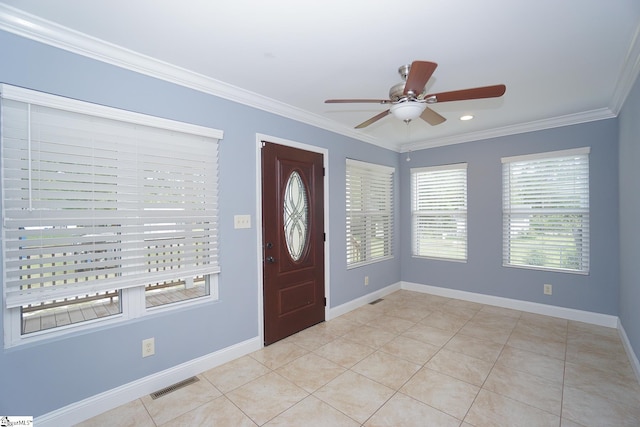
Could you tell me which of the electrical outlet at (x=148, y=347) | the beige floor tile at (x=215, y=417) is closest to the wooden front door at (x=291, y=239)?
the beige floor tile at (x=215, y=417)

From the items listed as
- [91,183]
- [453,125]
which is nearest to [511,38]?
[453,125]

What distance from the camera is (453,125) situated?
12.9ft

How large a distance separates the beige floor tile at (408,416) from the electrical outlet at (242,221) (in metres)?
1.87

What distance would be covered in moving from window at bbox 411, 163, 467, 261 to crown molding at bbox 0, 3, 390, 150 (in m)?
2.68

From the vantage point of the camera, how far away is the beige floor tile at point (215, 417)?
1923mm

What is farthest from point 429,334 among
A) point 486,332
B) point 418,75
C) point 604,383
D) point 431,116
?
point 418,75

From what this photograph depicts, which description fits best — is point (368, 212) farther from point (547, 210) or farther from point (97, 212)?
point (97, 212)

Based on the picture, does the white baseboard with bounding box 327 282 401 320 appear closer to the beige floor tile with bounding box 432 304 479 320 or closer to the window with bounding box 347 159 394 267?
the window with bounding box 347 159 394 267

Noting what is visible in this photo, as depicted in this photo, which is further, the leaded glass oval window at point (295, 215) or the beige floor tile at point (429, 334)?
the leaded glass oval window at point (295, 215)

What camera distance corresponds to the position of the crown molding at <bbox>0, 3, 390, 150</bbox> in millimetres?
1715

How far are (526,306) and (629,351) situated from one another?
1.27 meters

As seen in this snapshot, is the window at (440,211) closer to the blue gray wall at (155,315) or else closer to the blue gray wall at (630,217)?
the blue gray wall at (630,217)

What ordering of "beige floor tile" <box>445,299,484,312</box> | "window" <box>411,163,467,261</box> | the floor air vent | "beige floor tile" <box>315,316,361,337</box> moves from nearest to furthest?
1. the floor air vent
2. "beige floor tile" <box>315,316,361,337</box>
3. "beige floor tile" <box>445,299,484,312</box>
4. "window" <box>411,163,467,261</box>

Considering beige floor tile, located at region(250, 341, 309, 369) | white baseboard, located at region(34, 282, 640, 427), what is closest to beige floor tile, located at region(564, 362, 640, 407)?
white baseboard, located at region(34, 282, 640, 427)
